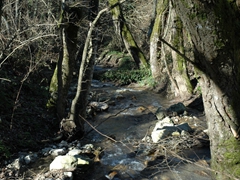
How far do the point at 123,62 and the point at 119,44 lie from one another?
3306mm

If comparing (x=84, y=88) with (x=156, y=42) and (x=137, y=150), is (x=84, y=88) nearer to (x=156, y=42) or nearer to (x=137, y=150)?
(x=137, y=150)

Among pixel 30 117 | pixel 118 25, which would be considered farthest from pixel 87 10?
pixel 118 25

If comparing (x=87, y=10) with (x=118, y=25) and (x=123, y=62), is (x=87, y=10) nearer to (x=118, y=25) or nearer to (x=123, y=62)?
(x=118, y=25)

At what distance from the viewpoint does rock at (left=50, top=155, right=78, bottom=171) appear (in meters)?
5.09

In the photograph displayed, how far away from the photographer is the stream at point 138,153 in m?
5.03

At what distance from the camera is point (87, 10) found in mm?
6887

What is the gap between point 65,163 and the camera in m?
5.14

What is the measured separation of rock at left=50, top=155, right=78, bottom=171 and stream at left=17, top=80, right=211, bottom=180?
0.54 ft

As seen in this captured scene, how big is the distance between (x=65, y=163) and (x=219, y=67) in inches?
142

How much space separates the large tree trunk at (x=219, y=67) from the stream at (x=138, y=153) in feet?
1.17

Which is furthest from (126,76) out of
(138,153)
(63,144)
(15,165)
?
(15,165)

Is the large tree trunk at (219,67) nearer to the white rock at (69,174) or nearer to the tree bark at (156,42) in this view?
the white rock at (69,174)

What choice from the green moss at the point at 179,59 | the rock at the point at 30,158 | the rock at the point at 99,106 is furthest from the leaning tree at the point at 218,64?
the green moss at the point at 179,59

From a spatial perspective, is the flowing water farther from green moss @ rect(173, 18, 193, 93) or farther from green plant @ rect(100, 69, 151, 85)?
green plant @ rect(100, 69, 151, 85)
